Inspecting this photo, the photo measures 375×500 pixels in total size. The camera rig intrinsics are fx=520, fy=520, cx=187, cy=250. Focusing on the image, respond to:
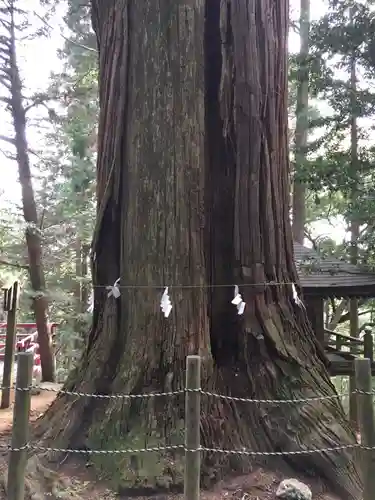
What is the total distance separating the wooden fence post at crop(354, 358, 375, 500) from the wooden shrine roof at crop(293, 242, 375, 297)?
3.96 metres

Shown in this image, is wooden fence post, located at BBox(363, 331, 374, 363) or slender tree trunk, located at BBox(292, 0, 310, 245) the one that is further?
slender tree trunk, located at BBox(292, 0, 310, 245)

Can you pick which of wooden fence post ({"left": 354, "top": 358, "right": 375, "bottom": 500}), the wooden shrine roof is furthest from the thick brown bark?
wooden fence post ({"left": 354, "top": 358, "right": 375, "bottom": 500})

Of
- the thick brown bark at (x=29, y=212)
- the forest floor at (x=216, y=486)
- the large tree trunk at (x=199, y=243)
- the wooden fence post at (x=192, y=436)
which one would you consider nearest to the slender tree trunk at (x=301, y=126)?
the thick brown bark at (x=29, y=212)

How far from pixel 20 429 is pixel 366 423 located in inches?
68.9

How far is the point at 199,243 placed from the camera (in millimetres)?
3758

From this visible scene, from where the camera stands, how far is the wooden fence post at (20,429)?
262 centimetres

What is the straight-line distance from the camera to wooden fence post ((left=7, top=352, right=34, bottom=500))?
2615 millimetres

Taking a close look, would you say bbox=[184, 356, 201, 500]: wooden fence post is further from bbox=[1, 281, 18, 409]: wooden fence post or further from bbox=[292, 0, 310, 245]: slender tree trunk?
bbox=[292, 0, 310, 245]: slender tree trunk

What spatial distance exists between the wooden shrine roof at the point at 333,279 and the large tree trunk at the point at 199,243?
2.72m

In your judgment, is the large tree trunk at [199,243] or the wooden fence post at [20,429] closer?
the wooden fence post at [20,429]

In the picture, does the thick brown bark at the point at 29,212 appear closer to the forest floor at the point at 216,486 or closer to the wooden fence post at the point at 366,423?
the forest floor at the point at 216,486

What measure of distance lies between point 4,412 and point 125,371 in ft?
12.9

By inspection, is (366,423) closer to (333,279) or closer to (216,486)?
(216,486)

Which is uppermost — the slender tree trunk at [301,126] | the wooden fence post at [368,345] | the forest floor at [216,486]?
the slender tree trunk at [301,126]
